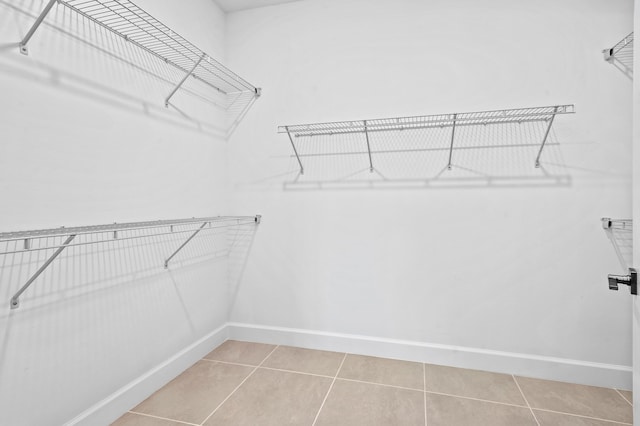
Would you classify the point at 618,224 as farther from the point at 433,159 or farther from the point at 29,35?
the point at 29,35

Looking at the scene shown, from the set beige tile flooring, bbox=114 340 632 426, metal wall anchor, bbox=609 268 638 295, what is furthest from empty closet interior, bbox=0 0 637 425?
metal wall anchor, bbox=609 268 638 295

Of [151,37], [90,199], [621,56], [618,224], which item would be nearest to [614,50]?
[621,56]

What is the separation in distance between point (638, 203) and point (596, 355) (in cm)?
141

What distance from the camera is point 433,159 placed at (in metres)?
2.02

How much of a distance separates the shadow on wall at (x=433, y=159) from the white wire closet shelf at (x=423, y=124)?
2 cm

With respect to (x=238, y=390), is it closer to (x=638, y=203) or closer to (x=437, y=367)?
Answer: (x=437, y=367)

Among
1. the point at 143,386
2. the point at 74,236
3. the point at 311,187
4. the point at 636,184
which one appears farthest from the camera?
the point at 311,187

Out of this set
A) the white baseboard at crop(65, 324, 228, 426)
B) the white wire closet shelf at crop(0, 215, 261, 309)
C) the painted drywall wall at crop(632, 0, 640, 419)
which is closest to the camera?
the painted drywall wall at crop(632, 0, 640, 419)

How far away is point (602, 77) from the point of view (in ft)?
5.78

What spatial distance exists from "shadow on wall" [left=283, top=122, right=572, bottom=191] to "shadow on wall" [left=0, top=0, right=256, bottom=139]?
30.7 inches

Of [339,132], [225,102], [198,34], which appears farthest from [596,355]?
[198,34]

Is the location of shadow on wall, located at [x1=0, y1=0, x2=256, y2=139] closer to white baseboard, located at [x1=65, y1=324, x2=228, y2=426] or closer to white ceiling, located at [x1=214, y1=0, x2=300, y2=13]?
white ceiling, located at [x1=214, y1=0, x2=300, y2=13]

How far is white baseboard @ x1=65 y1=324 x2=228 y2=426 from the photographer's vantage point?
141 centimetres

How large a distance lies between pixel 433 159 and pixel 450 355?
1187mm
